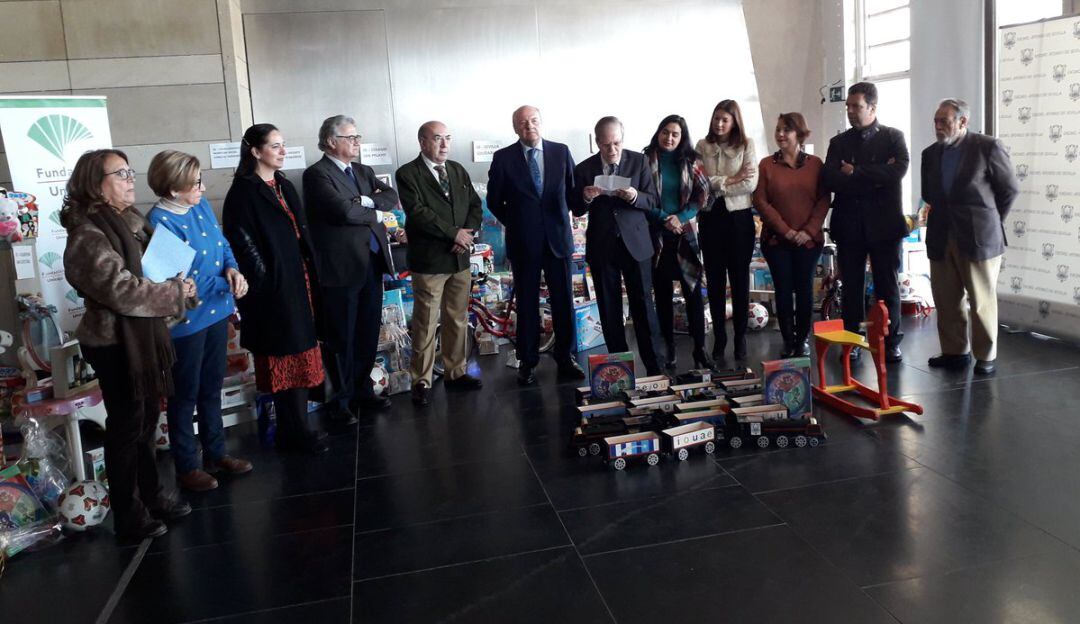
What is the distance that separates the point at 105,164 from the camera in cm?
297

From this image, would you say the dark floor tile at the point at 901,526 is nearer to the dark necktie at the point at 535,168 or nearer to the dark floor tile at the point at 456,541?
the dark floor tile at the point at 456,541

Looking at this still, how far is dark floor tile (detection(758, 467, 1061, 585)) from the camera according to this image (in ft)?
8.72

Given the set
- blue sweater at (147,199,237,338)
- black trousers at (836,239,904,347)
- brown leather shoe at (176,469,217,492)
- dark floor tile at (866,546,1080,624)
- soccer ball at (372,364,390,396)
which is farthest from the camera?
black trousers at (836,239,904,347)

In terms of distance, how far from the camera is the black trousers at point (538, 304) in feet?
17.0

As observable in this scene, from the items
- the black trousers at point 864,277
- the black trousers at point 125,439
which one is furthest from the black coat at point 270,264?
the black trousers at point 864,277

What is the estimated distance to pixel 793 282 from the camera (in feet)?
17.7

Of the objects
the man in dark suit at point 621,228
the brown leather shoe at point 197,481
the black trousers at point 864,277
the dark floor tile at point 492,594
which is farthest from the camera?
the black trousers at point 864,277

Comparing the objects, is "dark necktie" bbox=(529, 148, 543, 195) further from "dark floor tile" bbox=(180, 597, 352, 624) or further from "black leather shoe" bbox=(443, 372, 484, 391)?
"dark floor tile" bbox=(180, 597, 352, 624)

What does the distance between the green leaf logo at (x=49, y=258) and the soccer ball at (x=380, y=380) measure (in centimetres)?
192

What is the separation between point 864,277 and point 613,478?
2573 millimetres

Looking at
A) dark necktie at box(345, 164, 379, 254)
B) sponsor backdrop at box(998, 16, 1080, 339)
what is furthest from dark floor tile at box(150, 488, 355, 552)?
sponsor backdrop at box(998, 16, 1080, 339)

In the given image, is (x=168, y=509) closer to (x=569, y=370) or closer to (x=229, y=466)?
(x=229, y=466)

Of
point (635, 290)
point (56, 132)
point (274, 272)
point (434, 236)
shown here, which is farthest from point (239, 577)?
point (56, 132)

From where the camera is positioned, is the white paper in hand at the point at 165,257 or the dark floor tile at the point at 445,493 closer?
the white paper in hand at the point at 165,257
